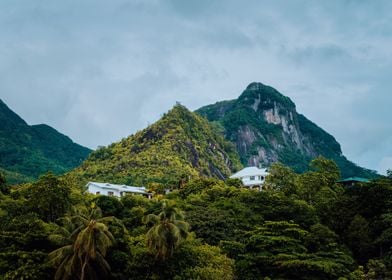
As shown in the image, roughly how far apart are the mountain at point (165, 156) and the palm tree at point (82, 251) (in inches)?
1735

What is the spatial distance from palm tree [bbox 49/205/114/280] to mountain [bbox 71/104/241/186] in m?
44.1

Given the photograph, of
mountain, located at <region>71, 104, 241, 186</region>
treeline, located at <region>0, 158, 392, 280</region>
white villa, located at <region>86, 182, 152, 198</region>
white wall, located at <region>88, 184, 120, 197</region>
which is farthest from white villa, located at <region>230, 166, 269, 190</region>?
treeline, located at <region>0, 158, 392, 280</region>

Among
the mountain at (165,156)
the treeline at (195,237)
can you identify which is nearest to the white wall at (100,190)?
the mountain at (165,156)

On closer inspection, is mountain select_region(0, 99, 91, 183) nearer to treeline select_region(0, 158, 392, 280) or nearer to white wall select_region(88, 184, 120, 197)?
white wall select_region(88, 184, 120, 197)

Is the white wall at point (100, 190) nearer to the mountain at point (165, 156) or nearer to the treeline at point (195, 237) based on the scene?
the mountain at point (165, 156)

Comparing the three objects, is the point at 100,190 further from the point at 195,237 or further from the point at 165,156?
the point at 195,237

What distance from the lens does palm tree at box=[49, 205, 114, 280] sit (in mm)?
35094

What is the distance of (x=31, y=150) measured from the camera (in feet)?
466

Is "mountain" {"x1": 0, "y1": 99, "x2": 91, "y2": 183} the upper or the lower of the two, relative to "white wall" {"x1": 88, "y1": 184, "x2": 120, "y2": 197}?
upper

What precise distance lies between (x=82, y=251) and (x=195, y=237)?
45.8 feet

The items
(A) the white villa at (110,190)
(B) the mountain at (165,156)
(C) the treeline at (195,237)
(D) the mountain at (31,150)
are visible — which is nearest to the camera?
(C) the treeline at (195,237)

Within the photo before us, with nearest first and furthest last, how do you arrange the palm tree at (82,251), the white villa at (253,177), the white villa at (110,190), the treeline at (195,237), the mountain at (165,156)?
the palm tree at (82,251), the treeline at (195,237), the white villa at (110,190), the white villa at (253,177), the mountain at (165,156)

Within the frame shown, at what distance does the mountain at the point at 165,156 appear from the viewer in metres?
100

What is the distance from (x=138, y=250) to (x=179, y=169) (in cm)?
6470
